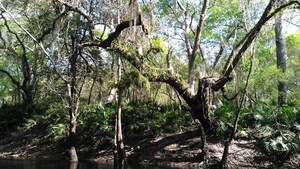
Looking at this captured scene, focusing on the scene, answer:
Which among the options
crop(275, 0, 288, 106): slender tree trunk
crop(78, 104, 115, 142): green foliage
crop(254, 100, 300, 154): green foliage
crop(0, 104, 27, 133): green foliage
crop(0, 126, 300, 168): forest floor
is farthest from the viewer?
crop(0, 104, 27, 133): green foliage

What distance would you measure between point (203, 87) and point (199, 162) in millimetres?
3072

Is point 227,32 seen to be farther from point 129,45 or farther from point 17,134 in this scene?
point 17,134

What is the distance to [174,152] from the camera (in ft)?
50.9

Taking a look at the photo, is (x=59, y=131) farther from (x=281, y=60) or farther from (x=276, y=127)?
(x=281, y=60)

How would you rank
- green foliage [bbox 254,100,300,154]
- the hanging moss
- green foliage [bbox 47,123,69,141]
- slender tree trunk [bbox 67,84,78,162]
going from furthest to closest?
green foliage [bbox 47,123,69,141] → slender tree trunk [bbox 67,84,78,162] → green foliage [bbox 254,100,300,154] → the hanging moss

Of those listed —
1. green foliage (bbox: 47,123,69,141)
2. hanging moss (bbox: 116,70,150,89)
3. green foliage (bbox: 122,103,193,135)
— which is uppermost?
hanging moss (bbox: 116,70,150,89)

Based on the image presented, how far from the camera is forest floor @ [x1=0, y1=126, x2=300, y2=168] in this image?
13784mm

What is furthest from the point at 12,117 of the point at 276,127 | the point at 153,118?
the point at 276,127

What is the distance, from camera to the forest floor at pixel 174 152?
13.8 metres

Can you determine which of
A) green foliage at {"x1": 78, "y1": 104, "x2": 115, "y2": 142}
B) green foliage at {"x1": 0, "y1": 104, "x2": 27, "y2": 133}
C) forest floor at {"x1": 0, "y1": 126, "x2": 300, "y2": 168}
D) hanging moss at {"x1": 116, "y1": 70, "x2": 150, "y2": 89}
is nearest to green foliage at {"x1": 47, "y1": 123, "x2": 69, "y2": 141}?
forest floor at {"x1": 0, "y1": 126, "x2": 300, "y2": 168}

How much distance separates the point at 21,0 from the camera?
60.0 feet

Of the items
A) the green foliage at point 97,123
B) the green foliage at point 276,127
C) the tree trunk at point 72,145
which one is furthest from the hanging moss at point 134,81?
the green foliage at point 97,123

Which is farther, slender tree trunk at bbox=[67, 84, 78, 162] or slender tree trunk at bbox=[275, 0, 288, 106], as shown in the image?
slender tree trunk at bbox=[275, 0, 288, 106]

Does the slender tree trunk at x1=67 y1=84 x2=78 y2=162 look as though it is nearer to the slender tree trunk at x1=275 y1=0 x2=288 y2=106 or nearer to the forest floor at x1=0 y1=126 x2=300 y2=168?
the forest floor at x1=0 y1=126 x2=300 y2=168
